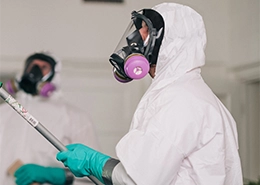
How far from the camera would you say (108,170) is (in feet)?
6.36

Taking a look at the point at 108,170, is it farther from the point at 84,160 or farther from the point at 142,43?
the point at 142,43

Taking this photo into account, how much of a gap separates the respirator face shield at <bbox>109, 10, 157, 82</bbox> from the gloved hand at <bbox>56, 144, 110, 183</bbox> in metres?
0.29

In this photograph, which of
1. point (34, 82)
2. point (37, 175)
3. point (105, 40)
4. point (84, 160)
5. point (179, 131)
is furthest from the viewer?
point (105, 40)

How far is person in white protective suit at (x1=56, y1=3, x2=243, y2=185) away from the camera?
6.03 ft

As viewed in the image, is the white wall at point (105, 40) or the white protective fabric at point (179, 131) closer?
the white protective fabric at point (179, 131)

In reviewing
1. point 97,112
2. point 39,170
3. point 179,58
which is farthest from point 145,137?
point 97,112

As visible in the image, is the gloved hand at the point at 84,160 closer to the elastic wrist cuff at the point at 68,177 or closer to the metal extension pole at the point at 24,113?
the metal extension pole at the point at 24,113

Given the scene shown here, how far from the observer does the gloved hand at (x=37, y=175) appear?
310cm

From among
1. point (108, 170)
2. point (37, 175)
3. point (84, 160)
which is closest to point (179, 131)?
point (108, 170)

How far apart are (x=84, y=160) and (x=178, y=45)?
52cm

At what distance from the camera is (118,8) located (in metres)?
4.12

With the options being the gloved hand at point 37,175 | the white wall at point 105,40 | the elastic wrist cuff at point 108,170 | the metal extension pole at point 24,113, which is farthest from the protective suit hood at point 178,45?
the white wall at point 105,40

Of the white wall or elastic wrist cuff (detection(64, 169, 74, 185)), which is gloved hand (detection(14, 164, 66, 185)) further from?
the white wall

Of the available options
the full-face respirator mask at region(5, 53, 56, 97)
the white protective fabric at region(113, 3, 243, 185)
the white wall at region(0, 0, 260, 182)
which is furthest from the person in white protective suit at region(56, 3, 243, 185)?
the white wall at region(0, 0, 260, 182)
